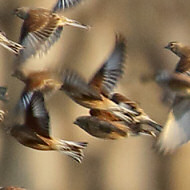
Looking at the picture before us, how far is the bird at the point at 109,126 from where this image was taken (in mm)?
1057

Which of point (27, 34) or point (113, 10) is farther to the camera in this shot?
point (113, 10)

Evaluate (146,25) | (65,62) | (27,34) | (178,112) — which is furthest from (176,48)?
(146,25)

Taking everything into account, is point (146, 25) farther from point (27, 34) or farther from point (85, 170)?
point (27, 34)

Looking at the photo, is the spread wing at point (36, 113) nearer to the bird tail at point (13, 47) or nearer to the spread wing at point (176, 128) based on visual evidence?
the bird tail at point (13, 47)

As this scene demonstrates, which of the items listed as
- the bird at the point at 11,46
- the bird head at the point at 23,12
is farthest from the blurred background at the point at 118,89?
the bird at the point at 11,46

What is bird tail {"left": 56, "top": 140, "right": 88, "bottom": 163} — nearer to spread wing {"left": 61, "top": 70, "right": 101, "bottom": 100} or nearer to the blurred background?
spread wing {"left": 61, "top": 70, "right": 101, "bottom": 100}

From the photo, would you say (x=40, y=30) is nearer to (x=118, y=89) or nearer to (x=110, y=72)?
(x=110, y=72)

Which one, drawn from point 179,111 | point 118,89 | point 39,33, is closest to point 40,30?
point 39,33

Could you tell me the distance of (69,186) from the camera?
2.02 metres

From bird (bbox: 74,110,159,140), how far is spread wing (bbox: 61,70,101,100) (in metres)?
0.06

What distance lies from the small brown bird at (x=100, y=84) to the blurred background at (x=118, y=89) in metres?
0.61

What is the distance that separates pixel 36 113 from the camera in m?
1.05

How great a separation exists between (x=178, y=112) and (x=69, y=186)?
971 mm

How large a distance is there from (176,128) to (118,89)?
664 millimetres
